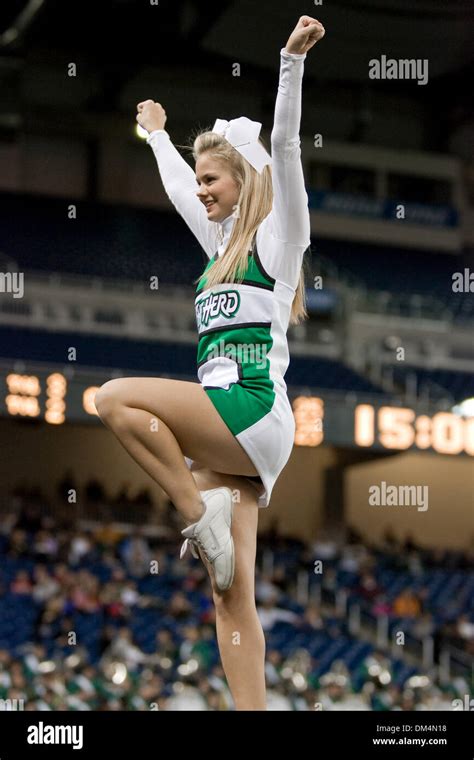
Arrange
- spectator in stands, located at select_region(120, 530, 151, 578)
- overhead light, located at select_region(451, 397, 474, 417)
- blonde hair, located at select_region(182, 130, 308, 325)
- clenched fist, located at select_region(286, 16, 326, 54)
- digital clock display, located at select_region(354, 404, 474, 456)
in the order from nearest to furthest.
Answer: clenched fist, located at select_region(286, 16, 326, 54) → blonde hair, located at select_region(182, 130, 308, 325) → spectator in stands, located at select_region(120, 530, 151, 578) → digital clock display, located at select_region(354, 404, 474, 456) → overhead light, located at select_region(451, 397, 474, 417)

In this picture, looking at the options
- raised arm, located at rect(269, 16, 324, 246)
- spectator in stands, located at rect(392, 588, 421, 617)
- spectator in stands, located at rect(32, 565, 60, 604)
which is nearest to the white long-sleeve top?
raised arm, located at rect(269, 16, 324, 246)

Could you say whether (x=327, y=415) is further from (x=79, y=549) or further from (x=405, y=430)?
(x=79, y=549)

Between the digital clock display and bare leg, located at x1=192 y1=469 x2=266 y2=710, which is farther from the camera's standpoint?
the digital clock display

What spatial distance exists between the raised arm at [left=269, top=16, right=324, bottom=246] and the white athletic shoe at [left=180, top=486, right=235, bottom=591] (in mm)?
672

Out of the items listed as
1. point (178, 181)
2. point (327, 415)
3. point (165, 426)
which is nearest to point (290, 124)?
point (178, 181)

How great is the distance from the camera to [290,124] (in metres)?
2.79

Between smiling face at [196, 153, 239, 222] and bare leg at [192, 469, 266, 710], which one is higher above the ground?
smiling face at [196, 153, 239, 222]

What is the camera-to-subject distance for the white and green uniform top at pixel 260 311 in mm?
2863

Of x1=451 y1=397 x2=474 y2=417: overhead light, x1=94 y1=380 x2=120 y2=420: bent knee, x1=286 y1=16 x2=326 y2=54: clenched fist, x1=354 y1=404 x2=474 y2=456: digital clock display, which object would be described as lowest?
x1=94 y1=380 x2=120 y2=420: bent knee

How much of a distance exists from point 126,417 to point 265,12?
34.3 feet

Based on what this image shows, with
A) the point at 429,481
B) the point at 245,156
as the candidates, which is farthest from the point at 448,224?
the point at 245,156

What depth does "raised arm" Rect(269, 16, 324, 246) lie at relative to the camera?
9.13 feet

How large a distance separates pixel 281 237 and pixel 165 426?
0.52m

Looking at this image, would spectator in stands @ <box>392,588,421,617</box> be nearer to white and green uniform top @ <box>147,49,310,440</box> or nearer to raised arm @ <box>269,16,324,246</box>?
white and green uniform top @ <box>147,49,310,440</box>
